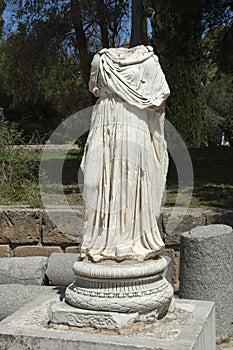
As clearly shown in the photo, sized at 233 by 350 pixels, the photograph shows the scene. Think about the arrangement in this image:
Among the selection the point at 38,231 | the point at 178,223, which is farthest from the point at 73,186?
the point at 178,223

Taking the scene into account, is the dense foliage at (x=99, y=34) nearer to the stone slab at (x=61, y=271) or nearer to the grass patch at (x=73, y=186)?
the grass patch at (x=73, y=186)

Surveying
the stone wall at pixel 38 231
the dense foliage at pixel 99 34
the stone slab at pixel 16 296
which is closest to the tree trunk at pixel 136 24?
the dense foliage at pixel 99 34

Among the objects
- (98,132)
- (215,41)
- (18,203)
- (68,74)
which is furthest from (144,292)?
(68,74)

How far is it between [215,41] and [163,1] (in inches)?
86.5

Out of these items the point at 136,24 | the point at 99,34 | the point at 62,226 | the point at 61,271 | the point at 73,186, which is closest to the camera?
the point at 61,271

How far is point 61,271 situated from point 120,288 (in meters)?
2.41

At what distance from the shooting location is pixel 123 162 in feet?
11.5

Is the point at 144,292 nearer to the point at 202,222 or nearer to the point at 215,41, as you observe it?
the point at 202,222

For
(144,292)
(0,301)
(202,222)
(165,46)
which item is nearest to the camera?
(144,292)

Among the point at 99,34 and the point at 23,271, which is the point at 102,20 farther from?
the point at 23,271

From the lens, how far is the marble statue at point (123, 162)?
351 cm

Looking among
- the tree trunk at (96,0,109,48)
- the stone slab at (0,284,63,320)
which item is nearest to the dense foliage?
the tree trunk at (96,0,109,48)

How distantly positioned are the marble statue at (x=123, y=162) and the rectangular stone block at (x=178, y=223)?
2770 millimetres

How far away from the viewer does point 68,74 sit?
13.2 meters
